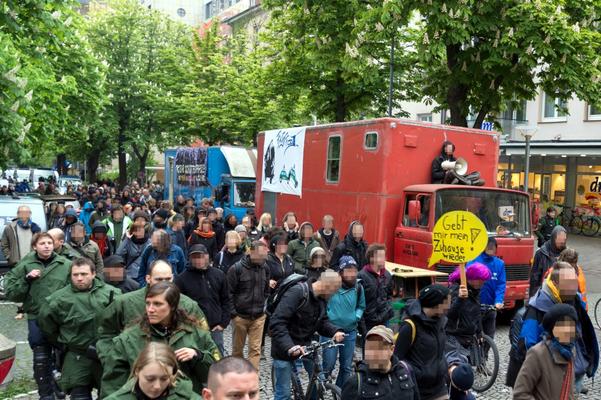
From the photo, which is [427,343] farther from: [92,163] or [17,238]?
[92,163]

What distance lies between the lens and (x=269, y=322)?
6008 mm

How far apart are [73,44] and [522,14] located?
1475 centimetres

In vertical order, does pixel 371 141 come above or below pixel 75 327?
above

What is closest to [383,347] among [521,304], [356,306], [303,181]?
[356,306]

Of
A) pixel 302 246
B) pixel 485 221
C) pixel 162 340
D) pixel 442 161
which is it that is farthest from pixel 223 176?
pixel 162 340

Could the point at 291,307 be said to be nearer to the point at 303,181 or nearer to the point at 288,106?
the point at 303,181

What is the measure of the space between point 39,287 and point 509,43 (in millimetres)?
11642

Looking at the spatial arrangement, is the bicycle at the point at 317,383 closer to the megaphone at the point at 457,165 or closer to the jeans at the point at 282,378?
the jeans at the point at 282,378

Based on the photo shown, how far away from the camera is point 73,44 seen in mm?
22078

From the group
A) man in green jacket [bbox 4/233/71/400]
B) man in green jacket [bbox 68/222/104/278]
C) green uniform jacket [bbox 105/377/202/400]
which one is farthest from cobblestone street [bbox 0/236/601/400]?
green uniform jacket [bbox 105/377/202/400]

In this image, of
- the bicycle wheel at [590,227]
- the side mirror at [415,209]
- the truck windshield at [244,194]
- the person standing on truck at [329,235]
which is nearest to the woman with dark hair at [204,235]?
the person standing on truck at [329,235]

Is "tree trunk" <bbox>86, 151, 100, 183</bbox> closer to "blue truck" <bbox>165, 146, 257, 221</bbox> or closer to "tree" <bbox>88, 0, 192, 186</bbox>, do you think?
"tree" <bbox>88, 0, 192, 186</bbox>

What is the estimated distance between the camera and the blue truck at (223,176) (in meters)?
20.3

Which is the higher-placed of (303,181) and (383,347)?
(303,181)
